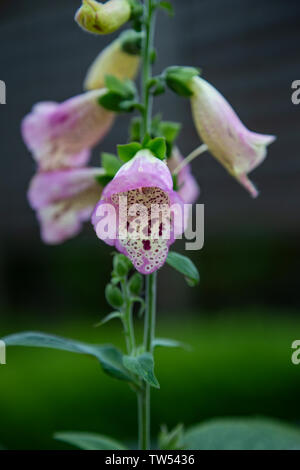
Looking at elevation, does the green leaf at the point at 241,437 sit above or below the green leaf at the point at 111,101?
below

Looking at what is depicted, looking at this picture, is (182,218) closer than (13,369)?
Yes

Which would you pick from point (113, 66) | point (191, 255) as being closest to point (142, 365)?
point (113, 66)

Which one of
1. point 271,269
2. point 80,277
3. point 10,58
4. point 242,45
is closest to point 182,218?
point 271,269

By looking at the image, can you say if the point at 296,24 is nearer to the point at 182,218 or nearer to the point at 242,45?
the point at 242,45

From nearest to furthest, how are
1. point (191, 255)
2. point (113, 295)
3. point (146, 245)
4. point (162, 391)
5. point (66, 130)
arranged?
1. point (146, 245)
2. point (113, 295)
3. point (66, 130)
4. point (162, 391)
5. point (191, 255)

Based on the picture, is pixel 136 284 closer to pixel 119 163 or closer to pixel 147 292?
pixel 147 292

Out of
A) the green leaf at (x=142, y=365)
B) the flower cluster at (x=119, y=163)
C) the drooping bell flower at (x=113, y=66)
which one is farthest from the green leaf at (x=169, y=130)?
the green leaf at (x=142, y=365)

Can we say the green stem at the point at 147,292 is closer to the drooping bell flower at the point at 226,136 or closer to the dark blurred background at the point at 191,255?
the drooping bell flower at the point at 226,136
